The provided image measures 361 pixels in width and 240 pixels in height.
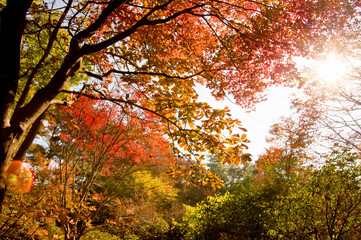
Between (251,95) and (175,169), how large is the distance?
136 inches

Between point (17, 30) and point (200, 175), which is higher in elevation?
point (17, 30)

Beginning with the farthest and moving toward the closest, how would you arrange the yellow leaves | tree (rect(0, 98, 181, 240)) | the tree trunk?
tree (rect(0, 98, 181, 240))
the yellow leaves
the tree trunk


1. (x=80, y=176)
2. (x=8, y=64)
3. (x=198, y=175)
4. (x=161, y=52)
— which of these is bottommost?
(x=80, y=176)

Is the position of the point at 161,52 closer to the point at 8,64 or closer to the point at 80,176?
the point at 8,64

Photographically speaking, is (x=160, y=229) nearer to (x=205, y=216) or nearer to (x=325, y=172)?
(x=205, y=216)

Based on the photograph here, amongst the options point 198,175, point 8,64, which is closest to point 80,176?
point 198,175

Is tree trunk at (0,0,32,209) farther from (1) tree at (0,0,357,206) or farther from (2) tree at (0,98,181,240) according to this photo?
(2) tree at (0,98,181,240)

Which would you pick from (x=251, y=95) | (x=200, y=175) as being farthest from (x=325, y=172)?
(x=200, y=175)

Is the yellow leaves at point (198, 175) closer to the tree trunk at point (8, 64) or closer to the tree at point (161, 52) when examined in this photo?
the tree at point (161, 52)

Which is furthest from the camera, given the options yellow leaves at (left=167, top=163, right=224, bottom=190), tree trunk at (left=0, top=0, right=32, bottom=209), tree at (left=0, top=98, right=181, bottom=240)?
tree at (left=0, top=98, right=181, bottom=240)

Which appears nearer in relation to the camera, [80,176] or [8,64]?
[8,64]

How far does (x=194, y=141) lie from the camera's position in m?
2.31

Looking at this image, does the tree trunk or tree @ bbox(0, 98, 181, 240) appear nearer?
the tree trunk

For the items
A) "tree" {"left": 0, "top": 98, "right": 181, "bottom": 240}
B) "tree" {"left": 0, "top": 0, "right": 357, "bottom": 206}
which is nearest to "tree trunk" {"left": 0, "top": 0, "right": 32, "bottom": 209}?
"tree" {"left": 0, "top": 0, "right": 357, "bottom": 206}
